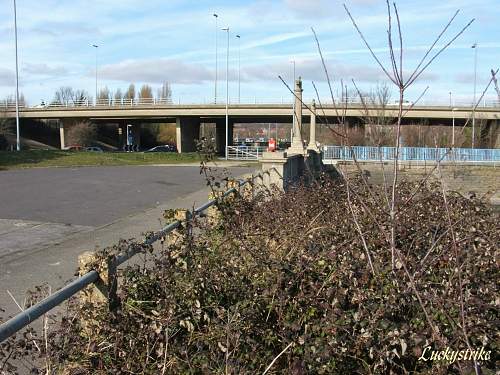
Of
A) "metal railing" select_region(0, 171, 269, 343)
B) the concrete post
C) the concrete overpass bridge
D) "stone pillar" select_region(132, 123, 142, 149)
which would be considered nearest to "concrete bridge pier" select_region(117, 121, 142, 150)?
"stone pillar" select_region(132, 123, 142, 149)

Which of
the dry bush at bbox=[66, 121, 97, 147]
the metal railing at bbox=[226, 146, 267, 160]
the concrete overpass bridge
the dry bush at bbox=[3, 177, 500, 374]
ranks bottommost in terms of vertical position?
the metal railing at bbox=[226, 146, 267, 160]

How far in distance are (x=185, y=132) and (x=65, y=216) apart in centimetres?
6164

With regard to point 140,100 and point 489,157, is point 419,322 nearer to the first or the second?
point 489,157

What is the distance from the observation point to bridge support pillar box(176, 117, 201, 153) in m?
71.6

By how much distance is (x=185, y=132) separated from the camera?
73.0 m

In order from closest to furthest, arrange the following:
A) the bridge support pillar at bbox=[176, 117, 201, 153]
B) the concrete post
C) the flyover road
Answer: the concrete post → the flyover road → the bridge support pillar at bbox=[176, 117, 201, 153]

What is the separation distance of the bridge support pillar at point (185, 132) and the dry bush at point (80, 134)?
1208 cm

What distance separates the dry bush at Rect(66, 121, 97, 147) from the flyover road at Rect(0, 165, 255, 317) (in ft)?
171

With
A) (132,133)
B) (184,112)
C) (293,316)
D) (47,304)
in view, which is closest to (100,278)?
(47,304)

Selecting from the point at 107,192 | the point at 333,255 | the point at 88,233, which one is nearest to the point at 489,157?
the point at 107,192

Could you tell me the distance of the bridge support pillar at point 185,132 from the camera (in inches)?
2817

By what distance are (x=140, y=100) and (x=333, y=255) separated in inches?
2924

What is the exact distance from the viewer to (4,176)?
73.4 ft

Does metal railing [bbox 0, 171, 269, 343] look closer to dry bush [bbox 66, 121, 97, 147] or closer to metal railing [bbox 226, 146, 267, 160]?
metal railing [bbox 226, 146, 267, 160]
